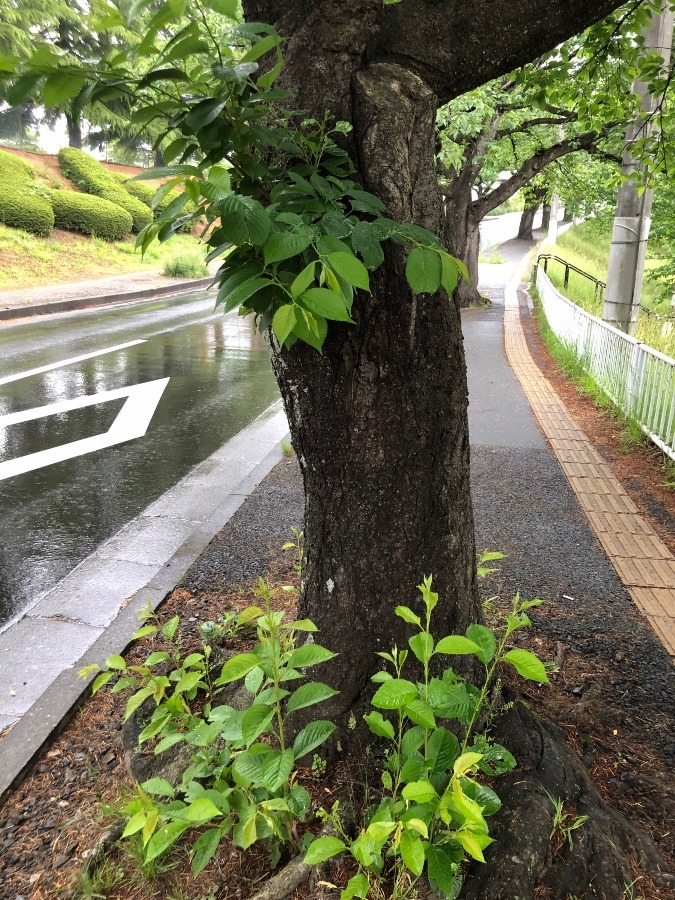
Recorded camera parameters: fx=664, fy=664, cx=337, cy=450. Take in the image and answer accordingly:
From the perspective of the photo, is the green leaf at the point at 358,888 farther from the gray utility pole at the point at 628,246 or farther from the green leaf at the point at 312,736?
the gray utility pole at the point at 628,246

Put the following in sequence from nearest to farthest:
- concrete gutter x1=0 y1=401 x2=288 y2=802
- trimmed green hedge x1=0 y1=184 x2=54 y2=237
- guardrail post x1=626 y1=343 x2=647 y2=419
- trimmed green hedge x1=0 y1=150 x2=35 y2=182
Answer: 1. concrete gutter x1=0 y1=401 x2=288 y2=802
2. guardrail post x1=626 y1=343 x2=647 y2=419
3. trimmed green hedge x1=0 y1=184 x2=54 y2=237
4. trimmed green hedge x1=0 y1=150 x2=35 y2=182

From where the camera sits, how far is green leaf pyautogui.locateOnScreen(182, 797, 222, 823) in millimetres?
1761

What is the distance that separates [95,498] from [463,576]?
4.00 m

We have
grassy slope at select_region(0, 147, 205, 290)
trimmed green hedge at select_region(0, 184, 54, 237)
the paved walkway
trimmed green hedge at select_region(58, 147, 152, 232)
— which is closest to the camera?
the paved walkway

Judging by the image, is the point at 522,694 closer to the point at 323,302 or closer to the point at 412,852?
the point at 412,852

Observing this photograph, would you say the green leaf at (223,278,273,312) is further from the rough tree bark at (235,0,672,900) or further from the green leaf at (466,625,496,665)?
the green leaf at (466,625,496,665)

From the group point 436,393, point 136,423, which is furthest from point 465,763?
point 136,423

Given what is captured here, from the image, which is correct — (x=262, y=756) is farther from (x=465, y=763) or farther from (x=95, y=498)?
(x=95, y=498)

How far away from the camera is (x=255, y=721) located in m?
1.82

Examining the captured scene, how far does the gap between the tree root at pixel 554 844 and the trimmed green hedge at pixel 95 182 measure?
1041 inches

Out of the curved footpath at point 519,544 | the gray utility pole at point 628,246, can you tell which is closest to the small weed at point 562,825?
the curved footpath at point 519,544

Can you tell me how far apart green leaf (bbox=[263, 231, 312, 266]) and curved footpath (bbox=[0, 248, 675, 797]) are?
2.22 meters

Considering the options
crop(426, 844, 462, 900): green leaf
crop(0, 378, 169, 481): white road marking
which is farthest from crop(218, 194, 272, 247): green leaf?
crop(0, 378, 169, 481): white road marking

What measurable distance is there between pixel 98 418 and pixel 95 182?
21718 mm
